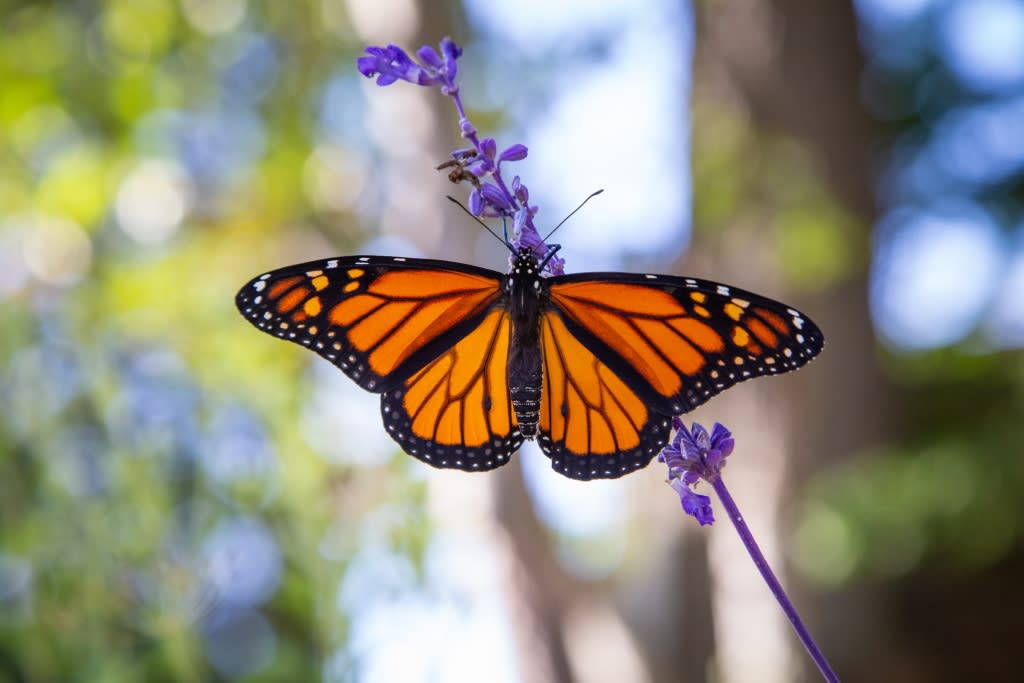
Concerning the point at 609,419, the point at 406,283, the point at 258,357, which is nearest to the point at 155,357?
the point at 258,357

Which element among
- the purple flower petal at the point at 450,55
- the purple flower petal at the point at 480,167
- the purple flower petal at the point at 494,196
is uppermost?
the purple flower petal at the point at 450,55

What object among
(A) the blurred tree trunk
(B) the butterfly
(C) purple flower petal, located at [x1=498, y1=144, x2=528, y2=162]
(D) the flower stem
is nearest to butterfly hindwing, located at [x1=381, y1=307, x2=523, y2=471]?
(B) the butterfly

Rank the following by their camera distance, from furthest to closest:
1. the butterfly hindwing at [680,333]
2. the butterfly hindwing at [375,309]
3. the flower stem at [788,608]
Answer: the butterfly hindwing at [375,309] → the butterfly hindwing at [680,333] → the flower stem at [788,608]

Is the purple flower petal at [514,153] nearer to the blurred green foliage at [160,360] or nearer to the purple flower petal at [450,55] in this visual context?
the purple flower petal at [450,55]

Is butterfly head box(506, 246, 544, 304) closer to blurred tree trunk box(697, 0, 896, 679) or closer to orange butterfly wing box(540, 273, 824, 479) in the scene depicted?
orange butterfly wing box(540, 273, 824, 479)

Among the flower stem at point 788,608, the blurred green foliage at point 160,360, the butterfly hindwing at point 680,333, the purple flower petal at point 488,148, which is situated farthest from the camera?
the blurred green foliage at point 160,360

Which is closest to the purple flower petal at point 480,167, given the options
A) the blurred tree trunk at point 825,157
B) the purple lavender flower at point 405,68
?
the purple lavender flower at point 405,68

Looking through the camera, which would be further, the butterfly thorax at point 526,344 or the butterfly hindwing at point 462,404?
the butterfly hindwing at point 462,404

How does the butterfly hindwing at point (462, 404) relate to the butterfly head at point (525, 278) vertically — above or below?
below
